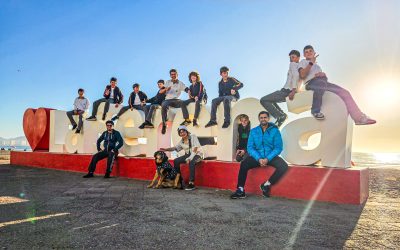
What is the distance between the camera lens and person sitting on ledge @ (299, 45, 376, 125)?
6.35 meters

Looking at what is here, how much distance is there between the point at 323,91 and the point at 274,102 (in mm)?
1168

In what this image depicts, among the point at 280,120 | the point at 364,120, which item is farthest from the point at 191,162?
the point at 364,120

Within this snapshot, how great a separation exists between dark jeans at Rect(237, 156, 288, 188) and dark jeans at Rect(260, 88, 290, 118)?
134cm

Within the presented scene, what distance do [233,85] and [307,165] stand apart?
271 centimetres

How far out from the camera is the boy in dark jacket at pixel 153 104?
9.48m

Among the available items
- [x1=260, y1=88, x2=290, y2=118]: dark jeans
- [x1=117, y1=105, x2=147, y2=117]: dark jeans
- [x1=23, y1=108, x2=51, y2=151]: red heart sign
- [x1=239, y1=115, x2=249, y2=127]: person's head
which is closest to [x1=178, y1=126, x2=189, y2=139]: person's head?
[x1=239, y1=115, x2=249, y2=127]: person's head

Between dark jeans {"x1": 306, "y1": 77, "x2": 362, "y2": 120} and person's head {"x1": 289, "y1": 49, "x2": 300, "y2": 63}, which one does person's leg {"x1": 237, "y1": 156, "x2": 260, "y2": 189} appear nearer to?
dark jeans {"x1": 306, "y1": 77, "x2": 362, "y2": 120}

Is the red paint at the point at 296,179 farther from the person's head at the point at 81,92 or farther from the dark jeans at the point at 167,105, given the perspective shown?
the person's head at the point at 81,92

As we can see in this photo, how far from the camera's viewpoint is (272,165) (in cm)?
644

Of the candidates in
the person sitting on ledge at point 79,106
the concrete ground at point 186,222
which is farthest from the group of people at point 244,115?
the person sitting on ledge at point 79,106

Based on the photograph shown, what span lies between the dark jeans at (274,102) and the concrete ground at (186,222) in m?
2.09

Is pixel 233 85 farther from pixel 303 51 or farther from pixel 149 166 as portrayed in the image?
pixel 149 166

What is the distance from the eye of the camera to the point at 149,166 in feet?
29.4

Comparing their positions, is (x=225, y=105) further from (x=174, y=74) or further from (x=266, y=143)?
(x=174, y=74)
